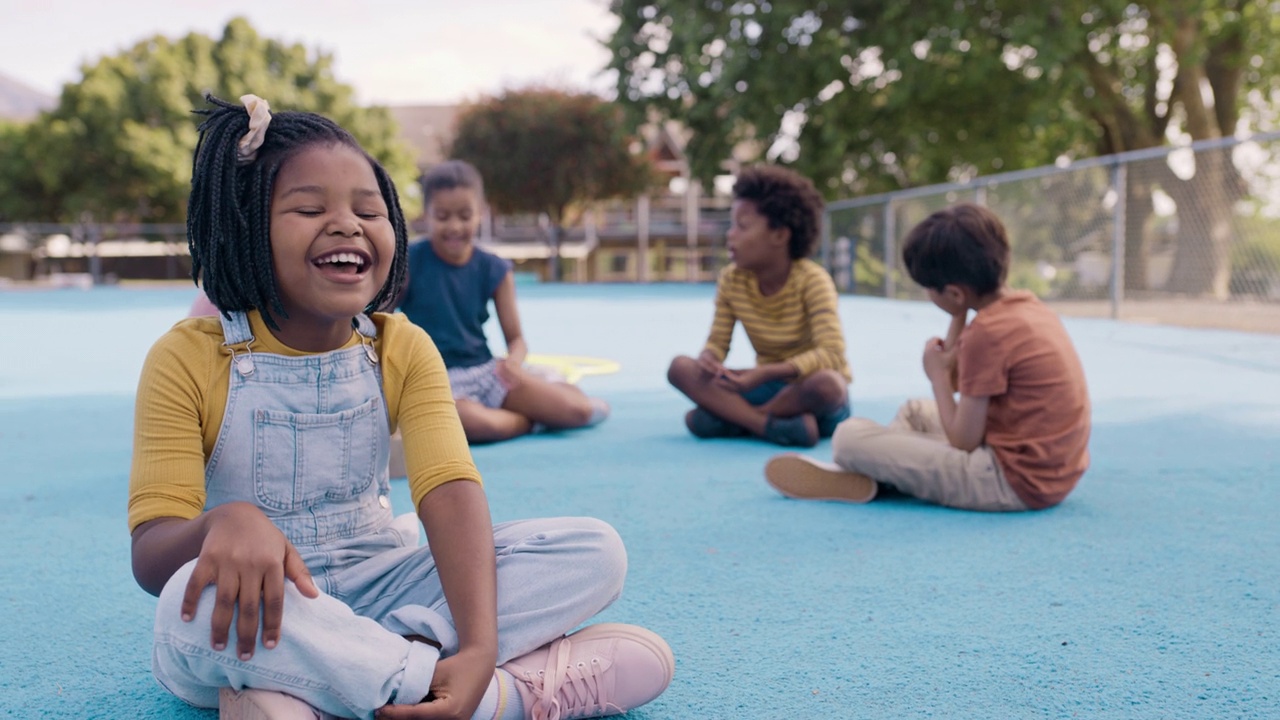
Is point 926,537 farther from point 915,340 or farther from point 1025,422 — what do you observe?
point 915,340

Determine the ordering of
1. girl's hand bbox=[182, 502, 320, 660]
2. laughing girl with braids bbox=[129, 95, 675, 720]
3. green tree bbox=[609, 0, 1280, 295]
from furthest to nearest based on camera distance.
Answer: green tree bbox=[609, 0, 1280, 295], laughing girl with braids bbox=[129, 95, 675, 720], girl's hand bbox=[182, 502, 320, 660]

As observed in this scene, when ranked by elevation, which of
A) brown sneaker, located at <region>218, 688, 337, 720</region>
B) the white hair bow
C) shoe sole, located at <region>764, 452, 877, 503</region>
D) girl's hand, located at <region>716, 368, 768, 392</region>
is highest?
the white hair bow

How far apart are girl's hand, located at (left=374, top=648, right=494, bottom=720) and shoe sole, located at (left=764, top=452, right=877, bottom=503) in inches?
72.7

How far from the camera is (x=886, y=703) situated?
5.29 feet

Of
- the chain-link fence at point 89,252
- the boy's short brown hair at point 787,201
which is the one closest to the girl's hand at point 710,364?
the boy's short brown hair at point 787,201

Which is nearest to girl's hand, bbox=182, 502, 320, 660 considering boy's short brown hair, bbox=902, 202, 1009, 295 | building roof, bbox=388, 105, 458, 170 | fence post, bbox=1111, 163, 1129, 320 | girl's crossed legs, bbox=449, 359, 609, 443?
boy's short brown hair, bbox=902, 202, 1009, 295

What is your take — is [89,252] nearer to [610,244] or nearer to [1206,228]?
[610,244]

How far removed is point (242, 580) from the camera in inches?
48.5

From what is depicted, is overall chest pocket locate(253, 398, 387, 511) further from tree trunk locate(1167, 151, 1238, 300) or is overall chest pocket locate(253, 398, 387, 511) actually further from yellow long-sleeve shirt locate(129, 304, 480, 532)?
tree trunk locate(1167, 151, 1238, 300)

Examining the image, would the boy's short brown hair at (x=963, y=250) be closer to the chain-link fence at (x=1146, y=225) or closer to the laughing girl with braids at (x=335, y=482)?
the laughing girl with braids at (x=335, y=482)

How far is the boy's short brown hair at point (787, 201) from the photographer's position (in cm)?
415

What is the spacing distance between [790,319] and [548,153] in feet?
92.0

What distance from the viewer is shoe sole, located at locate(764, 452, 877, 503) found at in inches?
123

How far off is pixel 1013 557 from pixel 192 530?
188 cm
